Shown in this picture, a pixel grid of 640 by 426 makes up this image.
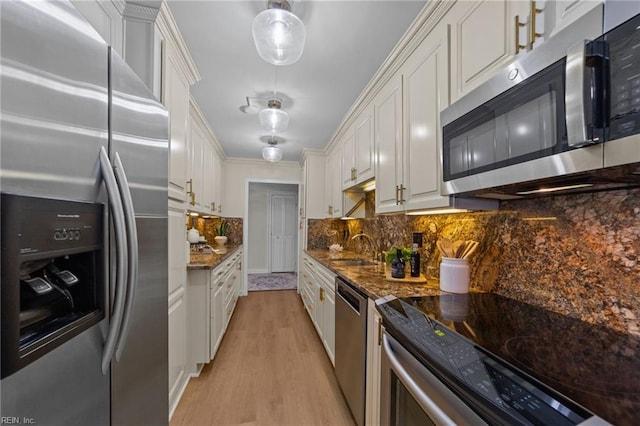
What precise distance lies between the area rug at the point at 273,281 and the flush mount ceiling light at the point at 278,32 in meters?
4.55

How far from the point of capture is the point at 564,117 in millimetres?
718

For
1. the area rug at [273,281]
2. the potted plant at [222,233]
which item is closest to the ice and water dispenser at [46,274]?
the potted plant at [222,233]

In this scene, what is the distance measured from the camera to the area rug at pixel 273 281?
539cm

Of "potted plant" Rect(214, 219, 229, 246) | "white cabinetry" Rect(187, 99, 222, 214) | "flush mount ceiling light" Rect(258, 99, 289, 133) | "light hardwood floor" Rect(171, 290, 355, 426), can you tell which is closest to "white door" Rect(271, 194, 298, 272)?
"potted plant" Rect(214, 219, 229, 246)

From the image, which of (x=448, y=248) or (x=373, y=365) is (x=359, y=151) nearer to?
(x=448, y=248)

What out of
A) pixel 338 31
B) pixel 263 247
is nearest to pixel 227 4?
pixel 338 31

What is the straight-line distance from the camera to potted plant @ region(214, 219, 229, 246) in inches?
176

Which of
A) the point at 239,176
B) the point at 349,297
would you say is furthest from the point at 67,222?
the point at 239,176

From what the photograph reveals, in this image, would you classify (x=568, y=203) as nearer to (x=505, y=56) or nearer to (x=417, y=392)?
(x=505, y=56)

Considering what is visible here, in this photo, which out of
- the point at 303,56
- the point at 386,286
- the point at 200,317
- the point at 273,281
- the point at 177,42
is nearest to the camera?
Answer: the point at 386,286

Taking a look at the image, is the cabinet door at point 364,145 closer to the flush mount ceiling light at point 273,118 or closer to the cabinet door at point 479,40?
the flush mount ceiling light at point 273,118

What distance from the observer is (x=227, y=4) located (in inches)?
57.9

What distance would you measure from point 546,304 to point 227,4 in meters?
2.11

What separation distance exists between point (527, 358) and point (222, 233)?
4536 millimetres
